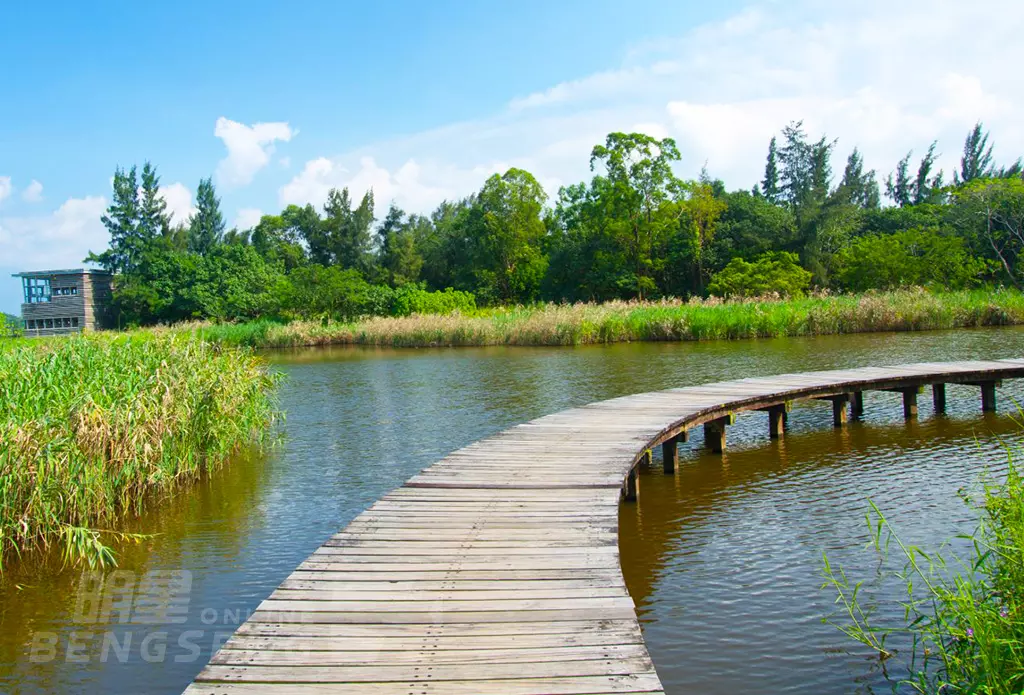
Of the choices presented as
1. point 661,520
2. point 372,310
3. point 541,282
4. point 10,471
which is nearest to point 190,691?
point 10,471

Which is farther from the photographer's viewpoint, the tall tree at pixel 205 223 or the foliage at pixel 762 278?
the tall tree at pixel 205 223

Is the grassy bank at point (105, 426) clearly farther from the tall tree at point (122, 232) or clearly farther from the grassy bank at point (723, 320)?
the tall tree at point (122, 232)

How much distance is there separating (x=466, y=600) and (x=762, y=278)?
29.9 m

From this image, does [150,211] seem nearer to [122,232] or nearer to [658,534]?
[122,232]

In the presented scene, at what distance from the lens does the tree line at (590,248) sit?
32562 mm

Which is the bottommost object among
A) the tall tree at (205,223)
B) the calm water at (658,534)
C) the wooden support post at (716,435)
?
the calm water at (658,534)

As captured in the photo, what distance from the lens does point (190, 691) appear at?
10.1 feet

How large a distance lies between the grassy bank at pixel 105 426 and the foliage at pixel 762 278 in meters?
23.9

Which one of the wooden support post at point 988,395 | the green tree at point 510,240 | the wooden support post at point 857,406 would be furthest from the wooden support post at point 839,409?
the green tree at point 510,240

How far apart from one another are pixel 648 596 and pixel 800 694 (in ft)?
4.65

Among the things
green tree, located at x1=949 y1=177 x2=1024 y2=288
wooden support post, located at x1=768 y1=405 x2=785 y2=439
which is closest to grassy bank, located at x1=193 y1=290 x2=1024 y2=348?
green tree, located at x1=949 y1=177 x2=1024 y2=288

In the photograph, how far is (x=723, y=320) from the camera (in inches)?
938

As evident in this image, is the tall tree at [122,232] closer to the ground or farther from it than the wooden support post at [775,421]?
farther from it

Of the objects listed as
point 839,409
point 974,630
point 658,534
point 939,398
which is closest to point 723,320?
point 939,398
